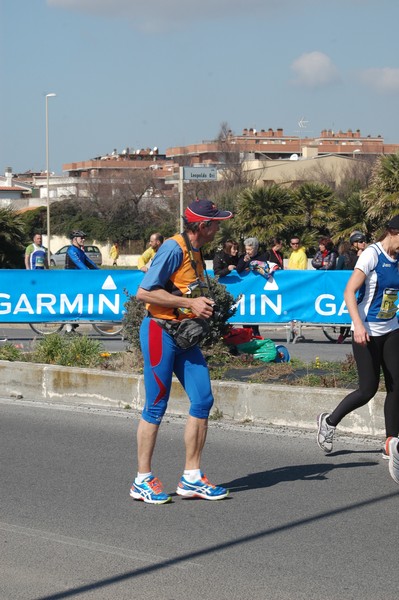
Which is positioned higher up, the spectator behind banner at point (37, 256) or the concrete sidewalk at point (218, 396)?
the spectator behind banner at point (37, 256)

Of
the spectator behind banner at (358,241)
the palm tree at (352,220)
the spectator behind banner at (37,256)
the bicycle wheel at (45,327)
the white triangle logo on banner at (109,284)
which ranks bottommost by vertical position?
the bicycle wheel at (45,327)

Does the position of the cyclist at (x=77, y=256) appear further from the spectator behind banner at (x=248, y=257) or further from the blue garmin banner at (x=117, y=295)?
the spectator behind banner at (x=248, y=257)

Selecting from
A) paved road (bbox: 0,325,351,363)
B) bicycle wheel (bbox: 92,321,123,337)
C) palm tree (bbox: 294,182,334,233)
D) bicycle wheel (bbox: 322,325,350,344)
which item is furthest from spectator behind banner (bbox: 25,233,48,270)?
palm tree (bbox: 294,182,334,233)

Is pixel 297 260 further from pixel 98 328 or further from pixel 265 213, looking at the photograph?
pixel 265 213

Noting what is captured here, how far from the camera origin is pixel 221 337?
448 inches

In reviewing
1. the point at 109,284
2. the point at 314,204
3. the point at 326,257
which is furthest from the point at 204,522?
the point at 314,204

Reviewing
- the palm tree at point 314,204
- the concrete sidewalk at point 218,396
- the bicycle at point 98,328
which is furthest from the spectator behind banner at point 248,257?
the palm tree at point 314,204

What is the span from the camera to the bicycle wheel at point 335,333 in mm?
17523

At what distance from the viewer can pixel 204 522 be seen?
20.5ft

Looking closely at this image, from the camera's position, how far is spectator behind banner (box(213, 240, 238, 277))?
16875 mm

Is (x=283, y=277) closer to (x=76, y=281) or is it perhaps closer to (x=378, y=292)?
(x=76, y=281)

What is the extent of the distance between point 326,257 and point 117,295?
393cm

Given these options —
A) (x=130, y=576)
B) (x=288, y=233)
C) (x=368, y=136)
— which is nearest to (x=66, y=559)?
(x=130, y=576)

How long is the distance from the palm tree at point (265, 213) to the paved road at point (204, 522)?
94.7ft
